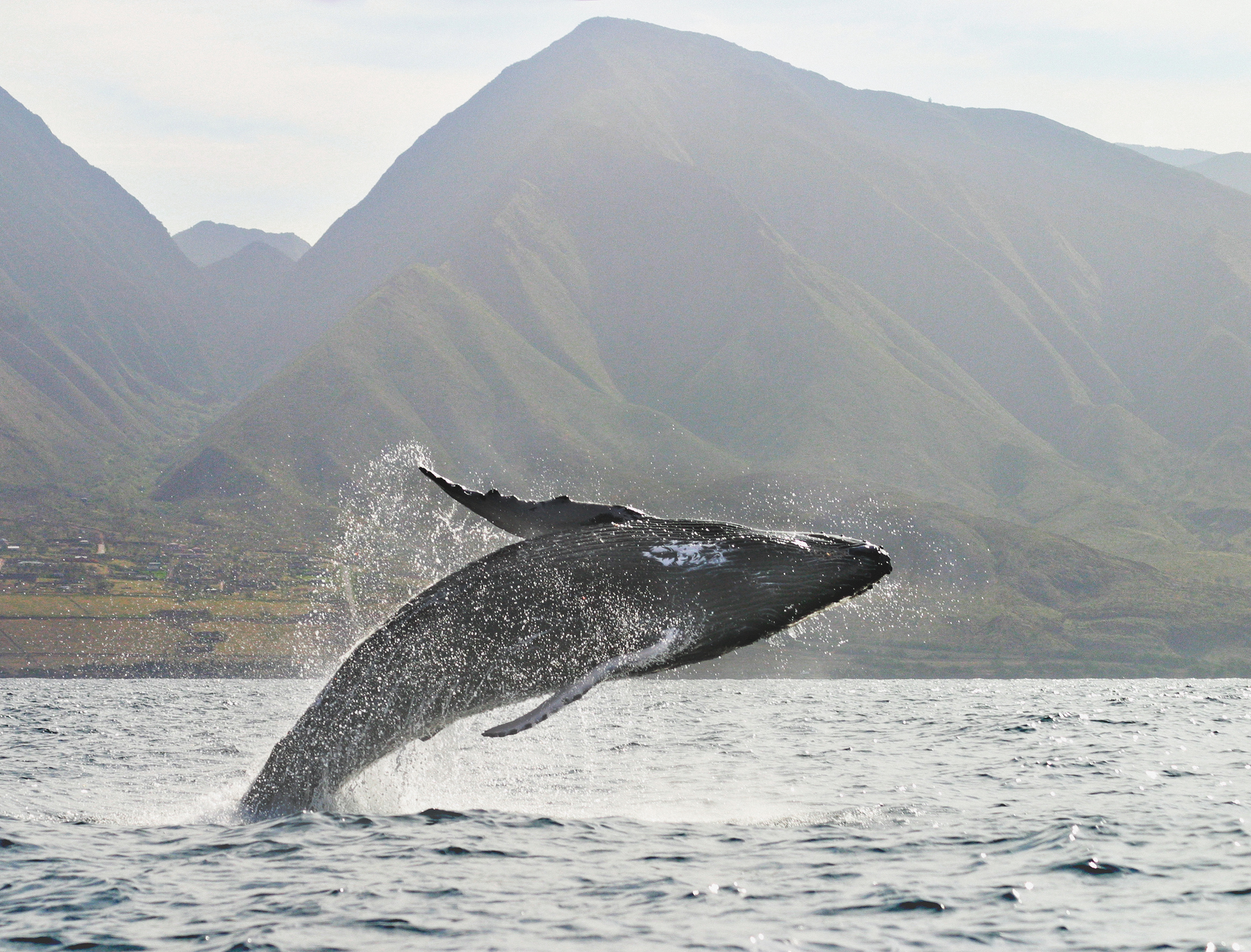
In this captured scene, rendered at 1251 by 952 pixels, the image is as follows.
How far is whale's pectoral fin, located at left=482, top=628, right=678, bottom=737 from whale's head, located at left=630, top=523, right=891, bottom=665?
0.88 ft

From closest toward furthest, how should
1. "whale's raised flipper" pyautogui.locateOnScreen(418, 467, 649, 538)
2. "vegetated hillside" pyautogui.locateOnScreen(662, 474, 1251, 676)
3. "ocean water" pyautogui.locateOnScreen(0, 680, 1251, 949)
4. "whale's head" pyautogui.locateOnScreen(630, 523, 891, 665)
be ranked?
"whale's head" pyautogui.locateOnScreen(630, 523, 891, 665)
"whale's raised flipper" pyautogui.locateOnScreen(418, 467, 649, 538)
"ocean water" pyautogui.locateOnScreen(0, 680, 1251, 949)
"vegetated hillside" pyautogui.locateOnScreen(662, 474, 1251, 676)

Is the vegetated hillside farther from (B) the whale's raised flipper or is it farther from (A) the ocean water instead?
(B) the whale's raised flipper

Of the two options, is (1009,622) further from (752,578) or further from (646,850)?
(752,578)

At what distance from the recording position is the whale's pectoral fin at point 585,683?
28.9 feet

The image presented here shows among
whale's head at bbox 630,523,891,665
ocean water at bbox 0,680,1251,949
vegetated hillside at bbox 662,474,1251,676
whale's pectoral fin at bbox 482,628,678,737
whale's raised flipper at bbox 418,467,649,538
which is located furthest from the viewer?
vegetated hillside at bbox 662,474,1251,676

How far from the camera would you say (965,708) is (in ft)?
182

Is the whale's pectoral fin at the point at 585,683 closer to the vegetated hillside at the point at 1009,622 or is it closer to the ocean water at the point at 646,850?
the ocean water at the point at 646,850

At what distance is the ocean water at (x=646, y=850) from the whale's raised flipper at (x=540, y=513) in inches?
145

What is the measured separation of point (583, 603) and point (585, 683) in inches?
57.0

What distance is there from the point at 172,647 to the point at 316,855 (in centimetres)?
14517

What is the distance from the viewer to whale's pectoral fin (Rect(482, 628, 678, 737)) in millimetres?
8805

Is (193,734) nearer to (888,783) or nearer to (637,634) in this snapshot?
(888,783)

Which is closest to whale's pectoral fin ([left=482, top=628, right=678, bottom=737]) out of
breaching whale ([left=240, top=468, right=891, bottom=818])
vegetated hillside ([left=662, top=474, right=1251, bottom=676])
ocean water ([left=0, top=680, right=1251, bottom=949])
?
breaching whale ([left=240, top=468, right=891, bottom=818])

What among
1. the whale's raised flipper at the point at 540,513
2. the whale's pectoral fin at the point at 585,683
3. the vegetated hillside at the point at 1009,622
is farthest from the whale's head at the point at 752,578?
the vegetated hillside at the point at 1009,622
